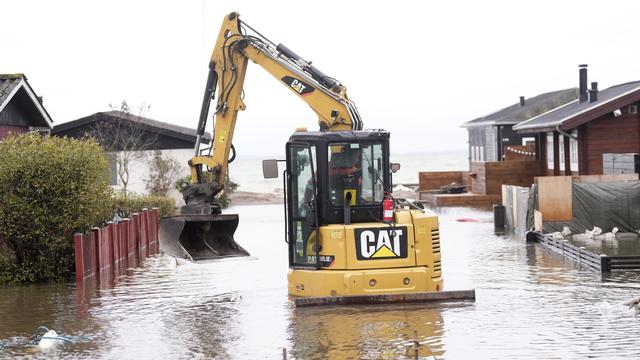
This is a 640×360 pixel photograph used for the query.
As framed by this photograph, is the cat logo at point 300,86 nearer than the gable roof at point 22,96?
Yes

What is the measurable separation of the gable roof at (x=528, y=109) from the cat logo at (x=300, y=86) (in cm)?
4016

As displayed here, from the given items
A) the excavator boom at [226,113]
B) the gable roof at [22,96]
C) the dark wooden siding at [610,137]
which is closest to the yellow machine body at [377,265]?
the excavator boom at [226,113]

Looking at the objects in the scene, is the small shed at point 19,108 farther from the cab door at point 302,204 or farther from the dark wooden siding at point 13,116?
the cab door at point 302,204

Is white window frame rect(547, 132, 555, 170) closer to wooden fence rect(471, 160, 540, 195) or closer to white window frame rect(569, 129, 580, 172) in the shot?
wooden fence rect(471, 160, 540, 195)

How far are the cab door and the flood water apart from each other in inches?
39.5

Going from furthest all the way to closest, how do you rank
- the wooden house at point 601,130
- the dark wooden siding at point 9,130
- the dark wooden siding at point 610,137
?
the dark wooden siding at point 610,137, the wooden house at point 601,130, the dark wooden siding at point 9,130

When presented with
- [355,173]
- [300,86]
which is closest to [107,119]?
[300,86]

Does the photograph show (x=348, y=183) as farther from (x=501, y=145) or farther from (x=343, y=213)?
(x=501, y=145)

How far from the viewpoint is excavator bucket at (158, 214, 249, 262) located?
80.2ft

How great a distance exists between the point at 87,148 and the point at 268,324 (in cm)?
914

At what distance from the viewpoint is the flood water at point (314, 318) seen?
15.4 metres

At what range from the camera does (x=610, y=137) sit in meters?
40.6

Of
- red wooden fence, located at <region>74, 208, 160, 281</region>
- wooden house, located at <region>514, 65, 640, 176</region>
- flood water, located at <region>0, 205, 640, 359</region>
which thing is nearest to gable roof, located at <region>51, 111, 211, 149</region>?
red wooden fence, located at <region>74, 208, 160, 281</region>

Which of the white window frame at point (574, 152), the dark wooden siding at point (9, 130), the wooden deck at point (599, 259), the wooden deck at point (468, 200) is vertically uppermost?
the dark wooden siding at point (9, 130)
